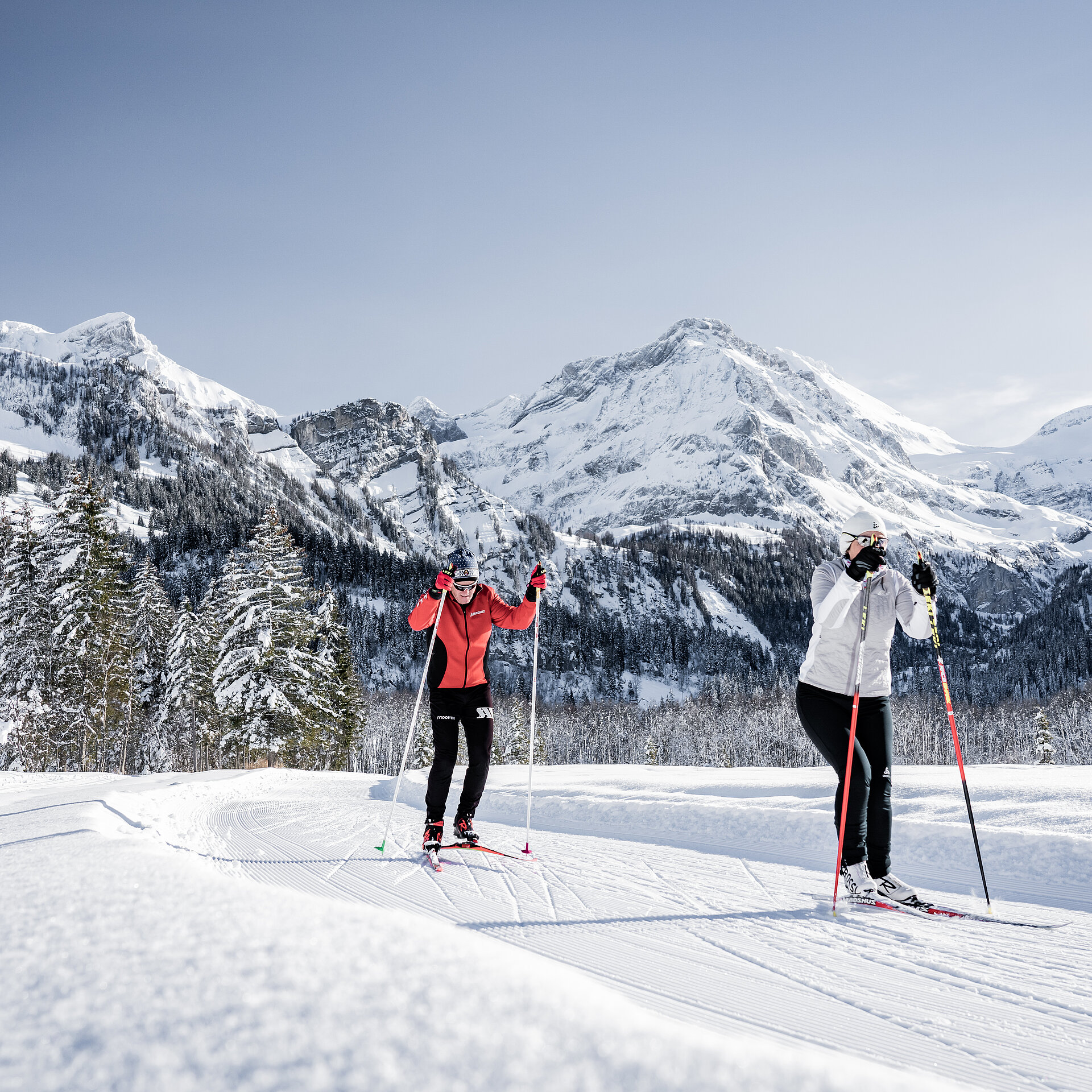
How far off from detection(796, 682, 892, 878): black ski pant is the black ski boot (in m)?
2.94

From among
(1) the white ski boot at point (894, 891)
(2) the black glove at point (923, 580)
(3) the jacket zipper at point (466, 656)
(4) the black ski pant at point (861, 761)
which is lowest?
(1) the white ski boot at point (894, 891)

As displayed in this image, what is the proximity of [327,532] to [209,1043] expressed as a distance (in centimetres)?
19788

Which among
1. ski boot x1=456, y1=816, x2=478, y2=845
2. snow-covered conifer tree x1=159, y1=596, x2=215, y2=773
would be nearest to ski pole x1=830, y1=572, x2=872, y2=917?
ski boot x1=456, y1=816, x2=478, y2=845

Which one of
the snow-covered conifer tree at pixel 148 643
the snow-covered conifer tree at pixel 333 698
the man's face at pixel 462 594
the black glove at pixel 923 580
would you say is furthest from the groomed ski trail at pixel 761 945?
the snow-covered conifer tree at pixel 148 643

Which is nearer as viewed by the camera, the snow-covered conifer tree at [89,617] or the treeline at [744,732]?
the snow-covered conifer tree at [89,617]

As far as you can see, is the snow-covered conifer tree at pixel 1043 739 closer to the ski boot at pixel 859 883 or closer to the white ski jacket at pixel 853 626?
the white ski jacket at pixel 853 626

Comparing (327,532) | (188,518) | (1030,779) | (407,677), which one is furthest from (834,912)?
(327,532)

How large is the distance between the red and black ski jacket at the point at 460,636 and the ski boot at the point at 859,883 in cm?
292

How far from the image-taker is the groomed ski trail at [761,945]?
8.03ft

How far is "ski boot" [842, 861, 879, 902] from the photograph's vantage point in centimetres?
421

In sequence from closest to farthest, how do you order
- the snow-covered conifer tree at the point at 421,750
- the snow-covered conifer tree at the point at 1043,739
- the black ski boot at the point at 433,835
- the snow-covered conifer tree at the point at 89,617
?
1. the black ski boot at the point at 433,835
2. the snow-covered conifer tree at the point at 89,617
3. the snow-covered conifer tree at the point at 421,750
4. the snow-covered conifer tree at the point at 1043,739

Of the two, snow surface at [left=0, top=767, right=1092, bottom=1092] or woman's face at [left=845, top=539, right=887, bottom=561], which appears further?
woman's face at [left=845, top=539, right=887, bottom=561]

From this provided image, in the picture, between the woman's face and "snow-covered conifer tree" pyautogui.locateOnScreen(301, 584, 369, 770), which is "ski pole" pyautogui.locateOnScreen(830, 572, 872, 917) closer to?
the woman's face

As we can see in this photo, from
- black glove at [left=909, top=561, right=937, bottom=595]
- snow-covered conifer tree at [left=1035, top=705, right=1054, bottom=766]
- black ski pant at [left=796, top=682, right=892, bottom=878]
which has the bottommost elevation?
snow-covered conifer tree at [left=1035, top=705, right=1054, bottom=766]
